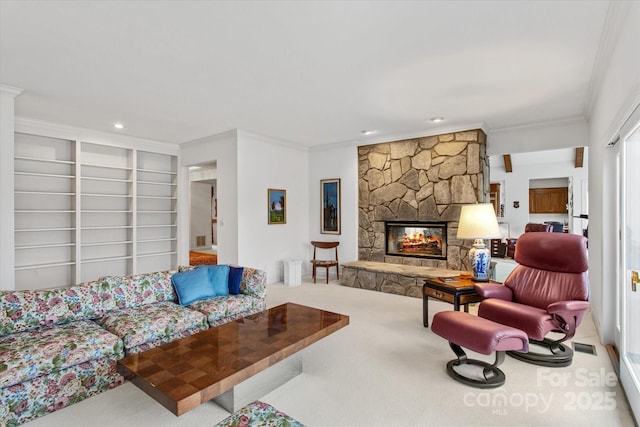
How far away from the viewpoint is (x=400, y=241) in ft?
20.2

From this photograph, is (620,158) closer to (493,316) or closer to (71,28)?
(493,316)

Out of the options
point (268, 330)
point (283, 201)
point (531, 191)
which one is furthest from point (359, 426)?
point (531, 191)

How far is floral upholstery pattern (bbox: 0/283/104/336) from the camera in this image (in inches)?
98.9

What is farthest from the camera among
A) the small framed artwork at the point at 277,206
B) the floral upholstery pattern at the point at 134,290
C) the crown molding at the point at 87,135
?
the small framed artwork at the point at 277,206

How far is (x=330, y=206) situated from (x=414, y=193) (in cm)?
173

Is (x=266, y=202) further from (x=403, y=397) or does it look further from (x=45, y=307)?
(x=403, y=397)

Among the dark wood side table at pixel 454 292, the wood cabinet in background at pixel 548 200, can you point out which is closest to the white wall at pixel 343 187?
the dark wood side table at pixel 454 292

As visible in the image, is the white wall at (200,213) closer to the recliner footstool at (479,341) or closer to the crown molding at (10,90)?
the crown molding at (10,90)

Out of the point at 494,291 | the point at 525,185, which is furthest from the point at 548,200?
the point at 494,291

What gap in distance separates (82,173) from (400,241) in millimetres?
5614

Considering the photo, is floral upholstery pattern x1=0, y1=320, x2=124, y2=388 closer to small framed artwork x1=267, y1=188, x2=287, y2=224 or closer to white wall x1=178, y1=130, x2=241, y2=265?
white wall x1=178, y1=130, x2=241, y2=265

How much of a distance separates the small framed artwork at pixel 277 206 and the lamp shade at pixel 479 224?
3494 millimetres

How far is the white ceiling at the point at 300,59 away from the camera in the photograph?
2330 millimetres

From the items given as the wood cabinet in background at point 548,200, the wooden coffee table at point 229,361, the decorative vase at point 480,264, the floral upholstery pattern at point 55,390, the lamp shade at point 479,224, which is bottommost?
the floral upholstery pattern at point 55,390
